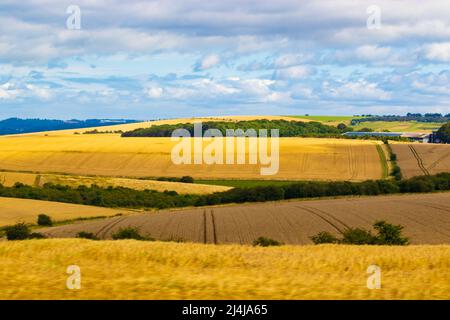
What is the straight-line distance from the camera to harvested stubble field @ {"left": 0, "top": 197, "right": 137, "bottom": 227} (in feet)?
214

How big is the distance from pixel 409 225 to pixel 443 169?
55.7m

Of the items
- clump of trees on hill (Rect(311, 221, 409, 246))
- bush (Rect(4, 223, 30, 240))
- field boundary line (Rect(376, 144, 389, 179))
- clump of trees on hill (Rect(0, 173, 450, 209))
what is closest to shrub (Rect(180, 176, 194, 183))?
clump of trees on hill (Rect(0, 173, 450, 209))

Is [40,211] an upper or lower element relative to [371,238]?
lower

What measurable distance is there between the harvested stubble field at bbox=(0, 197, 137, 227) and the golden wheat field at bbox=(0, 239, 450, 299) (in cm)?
4223

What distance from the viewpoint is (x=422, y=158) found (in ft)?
375

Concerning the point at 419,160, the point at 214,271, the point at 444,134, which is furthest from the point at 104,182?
the point at 444,134

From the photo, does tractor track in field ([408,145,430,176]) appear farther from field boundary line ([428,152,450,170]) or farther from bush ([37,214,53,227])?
bush ([37,214,53,227])

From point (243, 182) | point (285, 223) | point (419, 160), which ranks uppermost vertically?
point (419, 160)

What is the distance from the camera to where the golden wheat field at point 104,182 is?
90750 millimetres

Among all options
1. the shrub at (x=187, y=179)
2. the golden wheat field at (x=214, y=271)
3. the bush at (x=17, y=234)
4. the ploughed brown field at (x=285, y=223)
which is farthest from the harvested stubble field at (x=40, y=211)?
the golden wheat field at (x=214, y=271)

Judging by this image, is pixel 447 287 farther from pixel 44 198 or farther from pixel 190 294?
pixel 44 198

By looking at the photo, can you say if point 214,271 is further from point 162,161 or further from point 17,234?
point 162,161

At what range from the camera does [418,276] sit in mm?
17062

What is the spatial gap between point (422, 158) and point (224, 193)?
4712 centimetres
